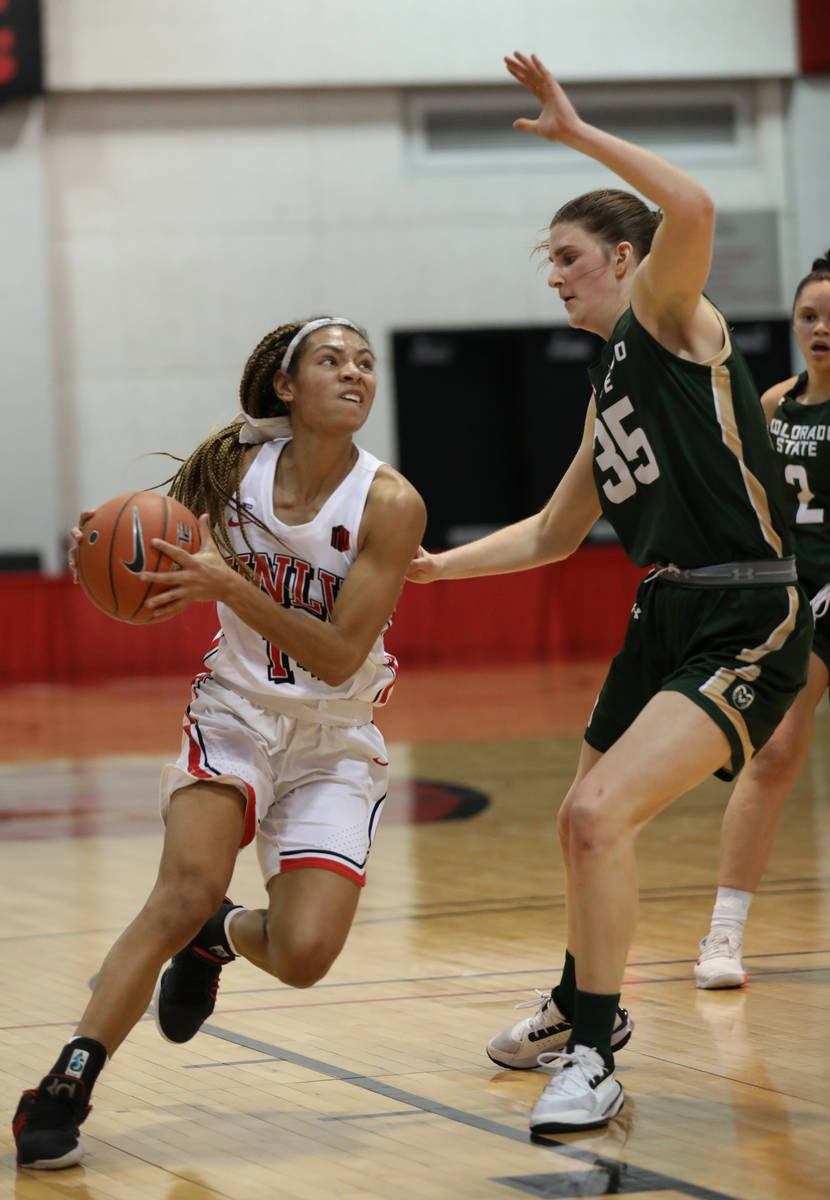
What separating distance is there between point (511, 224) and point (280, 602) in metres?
13.8

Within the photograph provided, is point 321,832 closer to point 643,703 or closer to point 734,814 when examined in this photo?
point 643,703

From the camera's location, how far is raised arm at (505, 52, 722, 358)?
3.36 metres

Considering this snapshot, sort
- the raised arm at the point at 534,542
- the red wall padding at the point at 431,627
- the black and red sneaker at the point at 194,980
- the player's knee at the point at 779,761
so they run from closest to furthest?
the black and red sneaker at the point at 194,980, the raised arm at the point at 534,542, the player's knee at the point at 779,761, the red wall padding at the point at 431,627

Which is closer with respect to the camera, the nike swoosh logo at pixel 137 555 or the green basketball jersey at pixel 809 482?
the nike swoosh logo at pixel 137 555

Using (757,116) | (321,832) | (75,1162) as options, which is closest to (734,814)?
(321,832)

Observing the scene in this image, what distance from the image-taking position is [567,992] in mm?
4078

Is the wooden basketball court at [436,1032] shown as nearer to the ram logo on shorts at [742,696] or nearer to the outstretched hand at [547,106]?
the ram logo on shorts at [742,696]

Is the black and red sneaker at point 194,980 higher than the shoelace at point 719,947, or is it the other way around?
the black and red sneaker at point 194,980

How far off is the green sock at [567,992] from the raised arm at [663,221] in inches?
55.7

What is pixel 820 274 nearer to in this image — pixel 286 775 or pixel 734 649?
pixel 734 649

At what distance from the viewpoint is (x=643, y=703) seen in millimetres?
3965

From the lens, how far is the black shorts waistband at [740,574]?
12.1 ft

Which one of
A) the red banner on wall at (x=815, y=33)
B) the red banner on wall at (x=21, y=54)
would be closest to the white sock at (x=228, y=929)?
the red banner on wall at (x=21, y=54)

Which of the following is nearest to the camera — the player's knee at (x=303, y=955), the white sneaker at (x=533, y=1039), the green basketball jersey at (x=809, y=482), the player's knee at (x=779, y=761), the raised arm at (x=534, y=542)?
the player's knee at (x=303, y=955)
